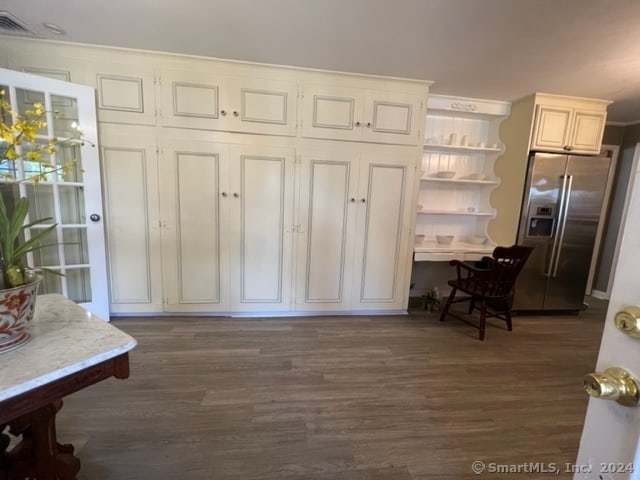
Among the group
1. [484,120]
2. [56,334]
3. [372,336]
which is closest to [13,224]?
[56,334]

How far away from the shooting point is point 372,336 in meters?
2.81

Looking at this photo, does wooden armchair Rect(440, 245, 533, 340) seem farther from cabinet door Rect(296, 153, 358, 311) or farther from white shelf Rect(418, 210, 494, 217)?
cabinet door Rect(296, 153, 358, 311)

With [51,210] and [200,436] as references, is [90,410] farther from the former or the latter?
[51,210]

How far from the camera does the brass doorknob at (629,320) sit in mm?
468

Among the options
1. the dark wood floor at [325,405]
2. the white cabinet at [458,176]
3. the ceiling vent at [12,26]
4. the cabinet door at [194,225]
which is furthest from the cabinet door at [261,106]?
the dark wood floor at [325,405]

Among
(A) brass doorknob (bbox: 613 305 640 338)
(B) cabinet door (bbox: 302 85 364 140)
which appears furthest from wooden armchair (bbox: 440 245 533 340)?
(A) brass doorknob (bbox: 613 305 640 338)

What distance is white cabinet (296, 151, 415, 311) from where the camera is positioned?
9.79ft

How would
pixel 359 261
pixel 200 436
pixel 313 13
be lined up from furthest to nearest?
pixel 359 261 < pixel 313 13 < pixel 200 436

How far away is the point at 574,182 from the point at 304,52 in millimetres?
2981

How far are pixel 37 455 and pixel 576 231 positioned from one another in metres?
4.46

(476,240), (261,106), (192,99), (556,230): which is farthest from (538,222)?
(192,99)

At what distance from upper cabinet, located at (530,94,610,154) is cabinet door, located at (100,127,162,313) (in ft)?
12.3

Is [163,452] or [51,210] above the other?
[51,210]

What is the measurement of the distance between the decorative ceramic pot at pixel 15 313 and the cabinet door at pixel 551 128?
397 cm
